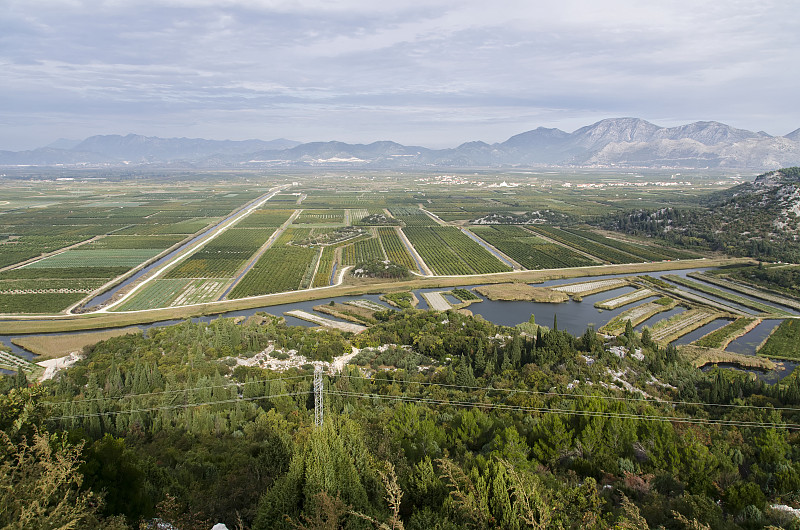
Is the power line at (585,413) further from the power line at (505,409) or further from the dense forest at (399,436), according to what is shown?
the dense forest at (399,436)

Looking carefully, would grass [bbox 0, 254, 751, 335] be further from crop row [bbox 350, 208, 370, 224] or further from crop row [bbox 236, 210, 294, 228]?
crop row [bbox 236, 210, 294, 228]

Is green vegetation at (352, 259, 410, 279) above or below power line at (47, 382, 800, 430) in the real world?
above

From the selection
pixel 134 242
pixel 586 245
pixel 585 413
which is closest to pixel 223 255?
pixel 134 242

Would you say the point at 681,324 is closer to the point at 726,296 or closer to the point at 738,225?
the point at 726,296

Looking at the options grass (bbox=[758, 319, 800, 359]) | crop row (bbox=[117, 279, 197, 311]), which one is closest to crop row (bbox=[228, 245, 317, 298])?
crop row (bbox=[117, 279, 197, 311])

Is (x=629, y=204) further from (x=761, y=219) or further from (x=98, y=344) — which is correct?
(x=98, y=344)

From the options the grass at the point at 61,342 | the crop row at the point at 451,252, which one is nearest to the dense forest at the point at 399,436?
the grass at the point at 61,342
